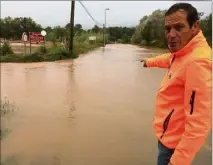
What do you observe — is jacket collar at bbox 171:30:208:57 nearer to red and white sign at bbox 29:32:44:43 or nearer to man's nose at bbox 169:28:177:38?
man's nose at bbox 169:28:177:38

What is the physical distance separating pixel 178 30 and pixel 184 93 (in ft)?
1.05

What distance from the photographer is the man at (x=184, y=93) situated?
67.5 inches

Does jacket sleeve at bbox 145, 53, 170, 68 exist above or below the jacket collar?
below

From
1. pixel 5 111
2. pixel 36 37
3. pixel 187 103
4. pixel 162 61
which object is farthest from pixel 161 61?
pixel 36 37

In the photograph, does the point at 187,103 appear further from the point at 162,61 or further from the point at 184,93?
the point at 162,61

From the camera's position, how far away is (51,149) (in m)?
4.61

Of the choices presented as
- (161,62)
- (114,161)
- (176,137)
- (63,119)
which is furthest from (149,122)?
(176,137)

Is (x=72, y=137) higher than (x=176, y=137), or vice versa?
(x=176, y=137)

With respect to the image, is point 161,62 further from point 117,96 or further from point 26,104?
point 117,96

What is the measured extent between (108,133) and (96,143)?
1.62 ft

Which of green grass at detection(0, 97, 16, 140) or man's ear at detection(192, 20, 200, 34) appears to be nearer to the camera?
man's ear at detection(192, 20, 200, 34)

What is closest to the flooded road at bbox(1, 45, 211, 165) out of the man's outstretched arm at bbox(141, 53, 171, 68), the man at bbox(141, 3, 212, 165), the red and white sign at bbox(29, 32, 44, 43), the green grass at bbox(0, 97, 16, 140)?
the green grass at bbox(0, 97, 16, 140)

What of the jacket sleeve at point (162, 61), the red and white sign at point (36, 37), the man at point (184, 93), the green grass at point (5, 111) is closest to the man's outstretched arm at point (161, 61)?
the jacket sleeve at point (162, 61)

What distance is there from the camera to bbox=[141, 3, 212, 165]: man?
1.71 meters
